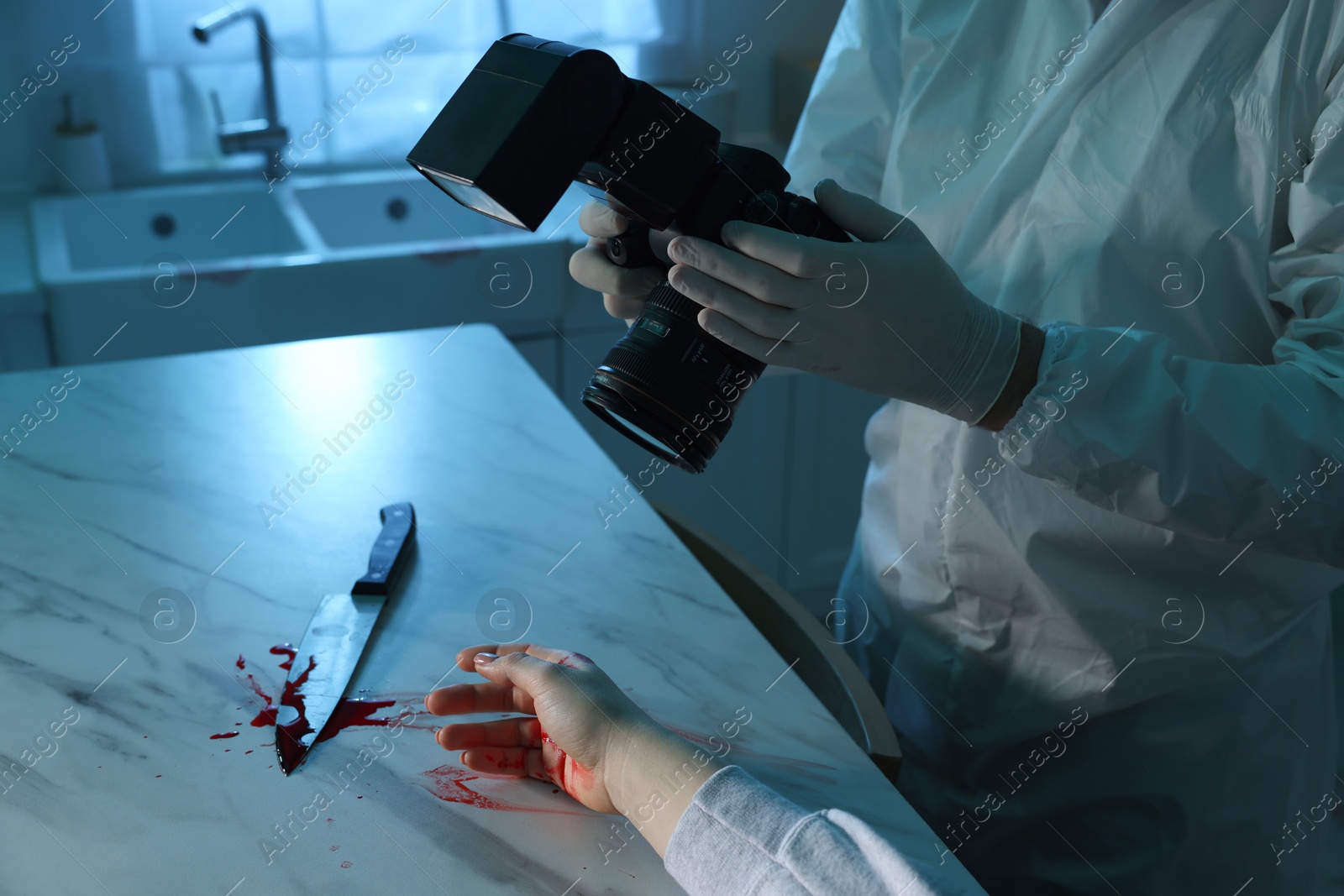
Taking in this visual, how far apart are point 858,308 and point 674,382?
163 millimetres

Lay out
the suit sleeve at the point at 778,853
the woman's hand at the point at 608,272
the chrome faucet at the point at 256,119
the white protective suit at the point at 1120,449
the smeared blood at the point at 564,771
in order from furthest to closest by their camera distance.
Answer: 1. the chrome faucet at the point at 256,119
2. the woman's hand at the point at 608,272
3. the white protective suit at the point at 1120,449
4. the smeared blood at the point at 564,771
5. the suit sleeve at the point at 778,853

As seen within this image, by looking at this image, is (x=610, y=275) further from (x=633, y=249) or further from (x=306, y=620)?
(x=306, y=620)

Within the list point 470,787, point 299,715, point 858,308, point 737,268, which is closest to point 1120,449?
point 858,308

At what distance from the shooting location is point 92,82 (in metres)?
1.96

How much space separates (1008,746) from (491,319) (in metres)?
1.15

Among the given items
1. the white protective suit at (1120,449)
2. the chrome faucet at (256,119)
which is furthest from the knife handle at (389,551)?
the chrome faucet at (256,119)

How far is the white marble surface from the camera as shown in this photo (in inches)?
25.9

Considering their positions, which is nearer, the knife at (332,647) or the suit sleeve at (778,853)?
the suit sleeve at (778,853)

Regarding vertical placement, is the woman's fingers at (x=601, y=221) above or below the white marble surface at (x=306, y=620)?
above

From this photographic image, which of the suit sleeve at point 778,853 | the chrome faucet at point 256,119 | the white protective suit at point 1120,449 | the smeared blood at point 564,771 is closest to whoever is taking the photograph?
the suit sleeve at point 778,853

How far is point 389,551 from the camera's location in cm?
92

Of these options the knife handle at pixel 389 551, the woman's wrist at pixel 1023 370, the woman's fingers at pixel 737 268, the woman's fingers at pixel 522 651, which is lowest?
the knife handle at pixel 389 551

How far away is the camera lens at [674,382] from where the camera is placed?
0.75 meters

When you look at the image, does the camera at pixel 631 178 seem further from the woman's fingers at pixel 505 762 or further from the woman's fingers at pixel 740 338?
the woman's fingers at pixel 505 762
